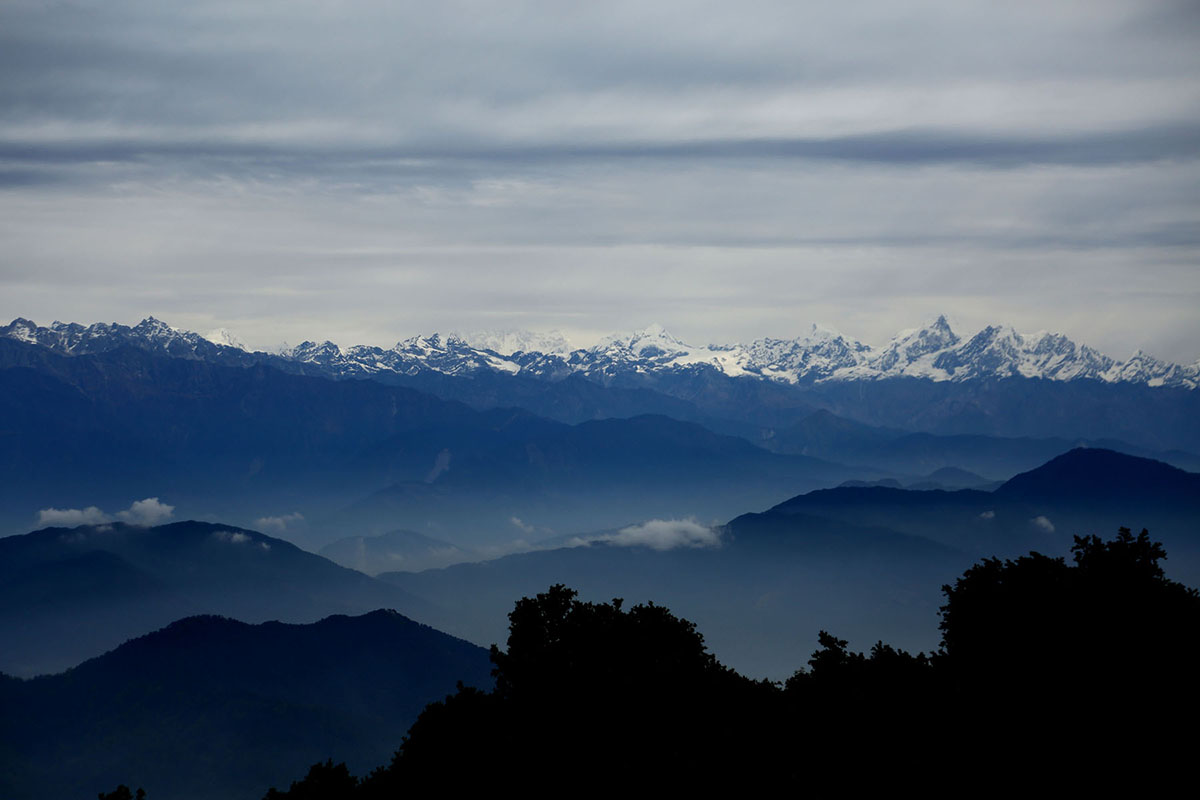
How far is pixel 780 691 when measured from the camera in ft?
246

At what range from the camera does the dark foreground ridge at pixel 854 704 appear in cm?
5238

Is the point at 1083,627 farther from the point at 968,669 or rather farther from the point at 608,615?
the point at 608,615

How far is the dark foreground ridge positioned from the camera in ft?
172

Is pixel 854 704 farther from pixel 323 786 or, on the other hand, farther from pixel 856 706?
pixel 323 786

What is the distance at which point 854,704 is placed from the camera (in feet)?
190

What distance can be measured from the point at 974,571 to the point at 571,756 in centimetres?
2940

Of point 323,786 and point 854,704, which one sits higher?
point 854,704

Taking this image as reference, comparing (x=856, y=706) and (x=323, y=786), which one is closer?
(x=856, y=706)

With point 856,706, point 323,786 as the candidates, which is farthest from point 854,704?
point 323,786

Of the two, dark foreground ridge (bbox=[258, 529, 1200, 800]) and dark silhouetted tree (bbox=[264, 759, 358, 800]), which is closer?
dark foreground ridge (bbox=[258, 529, 1200, 800])

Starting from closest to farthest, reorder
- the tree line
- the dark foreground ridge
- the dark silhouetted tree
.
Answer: the tree line < the dark foreground ridge < the dark silhouetted tree

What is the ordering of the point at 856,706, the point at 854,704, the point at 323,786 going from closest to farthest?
1. the point at 856,706
2. the point at 854,704
3. the point at 323,786

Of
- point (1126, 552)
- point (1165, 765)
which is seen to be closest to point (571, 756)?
point (1165, 765)

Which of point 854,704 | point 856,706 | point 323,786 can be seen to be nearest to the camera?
point 856,706
